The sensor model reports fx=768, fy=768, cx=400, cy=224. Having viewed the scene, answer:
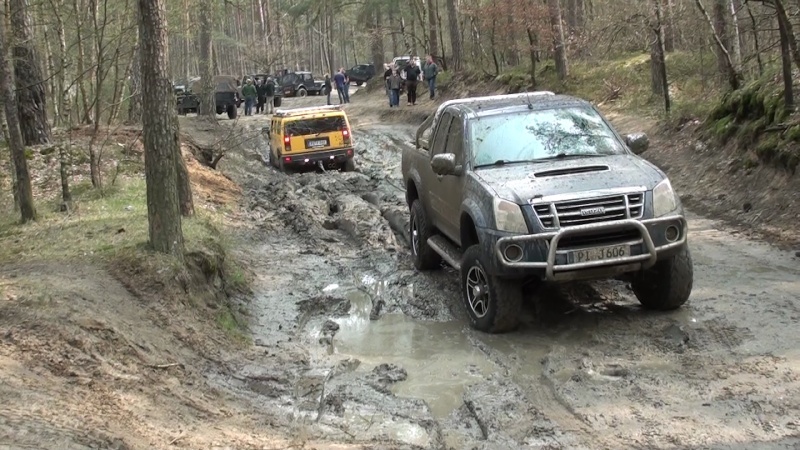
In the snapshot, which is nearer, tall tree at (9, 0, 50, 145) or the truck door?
the truck door

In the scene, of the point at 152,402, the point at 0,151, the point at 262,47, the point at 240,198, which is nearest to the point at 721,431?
the point at 152,402

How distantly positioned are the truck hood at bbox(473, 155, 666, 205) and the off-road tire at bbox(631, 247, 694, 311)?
29.4 inches

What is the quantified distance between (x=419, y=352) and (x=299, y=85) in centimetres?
4514

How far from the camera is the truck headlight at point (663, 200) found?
654 cm

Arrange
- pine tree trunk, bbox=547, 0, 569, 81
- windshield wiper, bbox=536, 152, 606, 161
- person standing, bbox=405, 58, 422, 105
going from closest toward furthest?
windshield wiper, bbox=536, 152, 606, 161, pine tree trunk, bbox=547, 0, 569, 81, person standing, bbox=405, 58, 422, 105

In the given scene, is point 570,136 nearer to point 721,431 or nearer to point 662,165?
point 721,431

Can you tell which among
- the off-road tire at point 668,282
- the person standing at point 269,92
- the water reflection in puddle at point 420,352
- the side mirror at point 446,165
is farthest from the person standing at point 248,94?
the off-road tire at point 668,282

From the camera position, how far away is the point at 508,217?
6449 millimetres

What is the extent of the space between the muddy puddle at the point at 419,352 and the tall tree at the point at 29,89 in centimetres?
815

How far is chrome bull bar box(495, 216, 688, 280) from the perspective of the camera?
→ 246 inches

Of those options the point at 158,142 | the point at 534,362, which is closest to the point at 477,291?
the point at 534,362

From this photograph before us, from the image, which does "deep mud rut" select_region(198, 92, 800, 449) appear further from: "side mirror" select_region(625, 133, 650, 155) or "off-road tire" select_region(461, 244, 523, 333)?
"side mirror" select_region(625, 133, 650, 155)

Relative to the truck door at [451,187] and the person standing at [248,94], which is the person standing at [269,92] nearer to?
the person standing at [248,94]

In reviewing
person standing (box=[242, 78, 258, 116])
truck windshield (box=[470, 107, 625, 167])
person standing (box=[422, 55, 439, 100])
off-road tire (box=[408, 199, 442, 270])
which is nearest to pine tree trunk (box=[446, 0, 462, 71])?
person standing (box=[422, 55, 439, 100])
